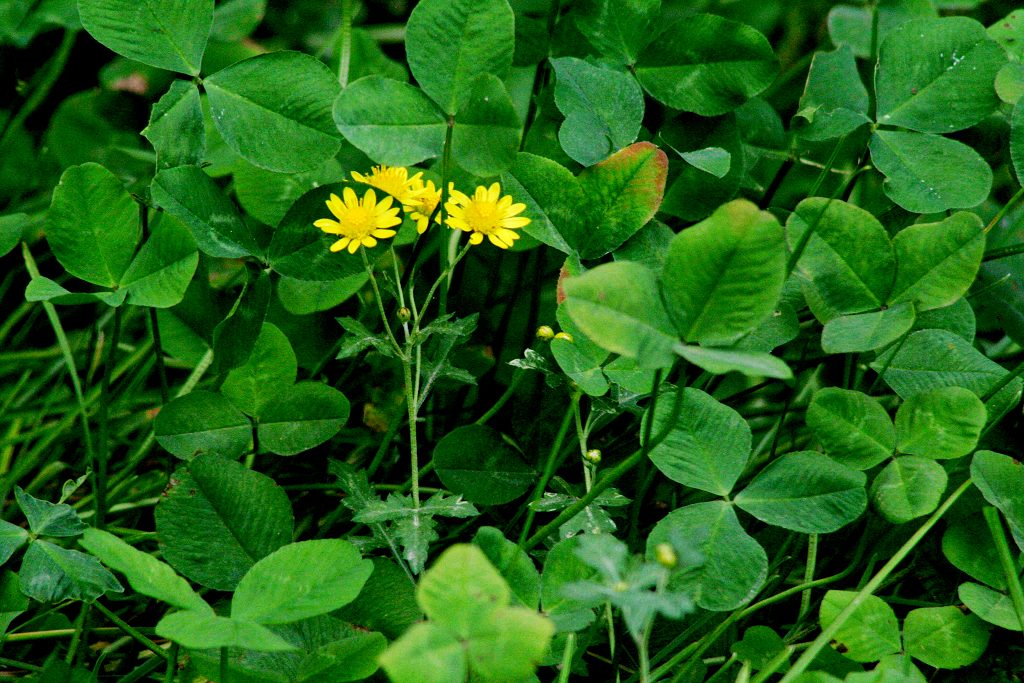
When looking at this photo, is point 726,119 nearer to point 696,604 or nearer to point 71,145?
point 696,604

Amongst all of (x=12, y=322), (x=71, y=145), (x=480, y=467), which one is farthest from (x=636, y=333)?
(x=71, y=145)

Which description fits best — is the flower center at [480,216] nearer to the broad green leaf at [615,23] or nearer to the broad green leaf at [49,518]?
the broad green leaf at [615,23]

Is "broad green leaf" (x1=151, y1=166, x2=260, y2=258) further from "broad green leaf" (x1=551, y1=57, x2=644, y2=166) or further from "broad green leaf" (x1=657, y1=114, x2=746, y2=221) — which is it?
"broad green leaf" (x1=657, y1=114, x2=746, y2=221)

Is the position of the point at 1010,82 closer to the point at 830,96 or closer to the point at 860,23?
the point at 830,96

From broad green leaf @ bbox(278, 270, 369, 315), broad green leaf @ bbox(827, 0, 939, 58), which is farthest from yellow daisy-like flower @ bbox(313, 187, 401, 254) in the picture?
broad green leaf @ bbox(827, 0, 939, 58)

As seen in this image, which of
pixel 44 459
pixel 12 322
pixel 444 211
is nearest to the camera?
pixel 444 211

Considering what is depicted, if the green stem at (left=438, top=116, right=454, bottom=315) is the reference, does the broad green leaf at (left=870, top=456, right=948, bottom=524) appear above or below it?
below

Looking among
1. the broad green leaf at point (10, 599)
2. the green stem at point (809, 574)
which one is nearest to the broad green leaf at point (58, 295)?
the broad green leaf at point (10, 599)

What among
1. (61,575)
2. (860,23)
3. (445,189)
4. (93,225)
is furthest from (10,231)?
(860,23)
